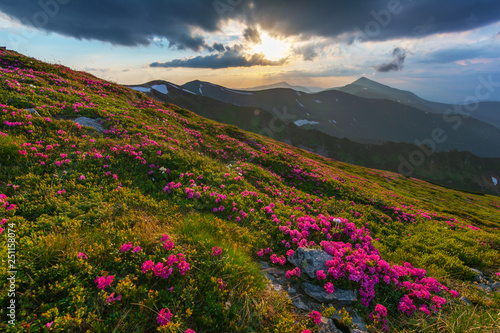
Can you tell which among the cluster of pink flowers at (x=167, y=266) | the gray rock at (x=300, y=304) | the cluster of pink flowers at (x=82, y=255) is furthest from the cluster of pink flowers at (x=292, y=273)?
the cluster of pink flowers at (x=82, y=255)

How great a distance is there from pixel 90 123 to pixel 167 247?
484 inches

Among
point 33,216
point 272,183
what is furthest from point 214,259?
point 272,183

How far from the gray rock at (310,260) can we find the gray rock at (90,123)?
13.3m

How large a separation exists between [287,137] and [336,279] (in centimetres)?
15274

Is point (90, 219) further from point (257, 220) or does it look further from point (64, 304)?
point (257, 220)

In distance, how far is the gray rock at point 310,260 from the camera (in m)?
6.00

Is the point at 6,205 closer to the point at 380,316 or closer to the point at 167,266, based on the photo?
the point at 167,266

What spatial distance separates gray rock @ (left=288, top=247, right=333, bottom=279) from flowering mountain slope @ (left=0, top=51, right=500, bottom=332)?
0.21 meters

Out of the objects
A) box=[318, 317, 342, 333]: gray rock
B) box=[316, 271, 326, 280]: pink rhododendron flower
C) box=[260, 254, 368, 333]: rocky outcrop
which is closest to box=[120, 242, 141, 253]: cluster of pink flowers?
box=[260, 254, 368, 333]: rocky outcrop

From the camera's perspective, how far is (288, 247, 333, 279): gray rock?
600 centimetres

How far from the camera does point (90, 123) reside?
12445 millimetres

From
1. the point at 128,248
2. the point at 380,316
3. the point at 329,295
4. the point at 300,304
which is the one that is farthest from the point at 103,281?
the point at 380,316

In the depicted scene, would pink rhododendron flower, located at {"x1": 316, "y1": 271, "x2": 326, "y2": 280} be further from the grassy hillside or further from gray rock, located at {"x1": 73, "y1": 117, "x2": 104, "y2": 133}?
the grassy hillside

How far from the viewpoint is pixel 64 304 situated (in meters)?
3.29
